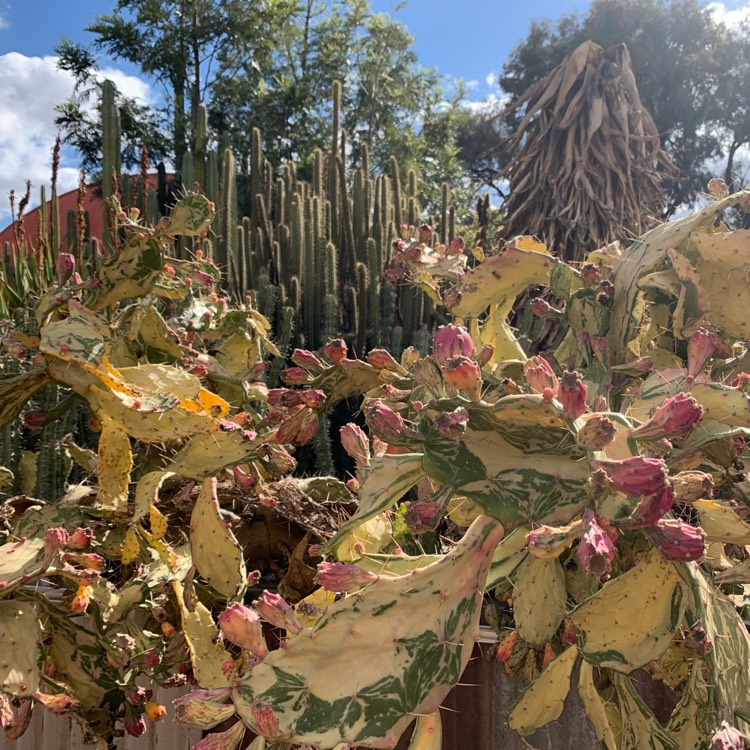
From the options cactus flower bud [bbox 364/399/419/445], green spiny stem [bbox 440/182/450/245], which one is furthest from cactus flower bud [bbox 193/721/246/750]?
green spiny stem [bbox 440/182/450/245]

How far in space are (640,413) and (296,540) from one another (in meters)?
0.75

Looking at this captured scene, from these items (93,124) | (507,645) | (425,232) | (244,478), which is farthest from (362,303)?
(93,124)

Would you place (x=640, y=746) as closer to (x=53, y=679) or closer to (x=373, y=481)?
(x=373, y=481)

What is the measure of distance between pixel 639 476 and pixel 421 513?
0.24m

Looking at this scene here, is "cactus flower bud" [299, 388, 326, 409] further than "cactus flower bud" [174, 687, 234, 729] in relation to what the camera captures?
Yes

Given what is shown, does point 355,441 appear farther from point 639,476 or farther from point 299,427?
point 639,476

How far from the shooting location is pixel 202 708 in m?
0.64

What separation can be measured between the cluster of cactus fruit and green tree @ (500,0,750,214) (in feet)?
44.3

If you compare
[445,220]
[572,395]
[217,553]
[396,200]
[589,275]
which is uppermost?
[396,200]

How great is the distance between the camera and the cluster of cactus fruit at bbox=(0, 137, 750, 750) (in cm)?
66

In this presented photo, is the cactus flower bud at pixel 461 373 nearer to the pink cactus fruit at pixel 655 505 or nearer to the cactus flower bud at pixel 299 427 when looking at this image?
the pink cactus fruit at pixel 655 505

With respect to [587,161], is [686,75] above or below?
above

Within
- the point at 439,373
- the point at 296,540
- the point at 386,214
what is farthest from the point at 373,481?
the point at 386,214

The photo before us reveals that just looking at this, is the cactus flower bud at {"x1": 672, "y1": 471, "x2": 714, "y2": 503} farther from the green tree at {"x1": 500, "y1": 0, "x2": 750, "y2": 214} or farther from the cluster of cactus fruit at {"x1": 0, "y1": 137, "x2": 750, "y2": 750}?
the green tree at {"x1": 500, "y1": 0, "x2": 750, "y2": 214}
